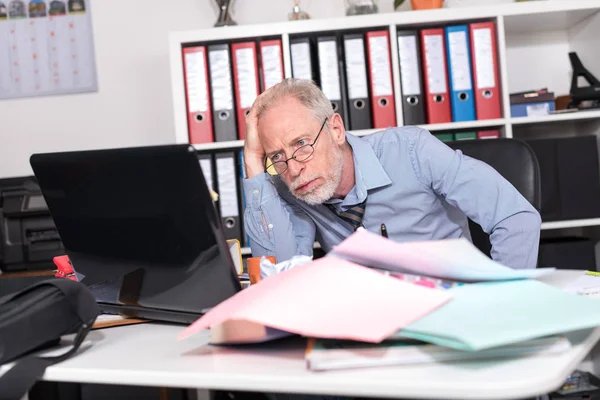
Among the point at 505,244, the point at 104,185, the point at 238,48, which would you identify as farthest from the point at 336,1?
the point at 104,185

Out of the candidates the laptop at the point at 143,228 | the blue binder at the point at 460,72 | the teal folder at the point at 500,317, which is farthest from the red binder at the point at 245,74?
the teal folder at the point at 500,317

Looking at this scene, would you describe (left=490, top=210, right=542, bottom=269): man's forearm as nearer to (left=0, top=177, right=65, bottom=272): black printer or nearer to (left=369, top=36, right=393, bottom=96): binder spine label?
(left=369, top=36, right=393, bottom=96): binder spine label

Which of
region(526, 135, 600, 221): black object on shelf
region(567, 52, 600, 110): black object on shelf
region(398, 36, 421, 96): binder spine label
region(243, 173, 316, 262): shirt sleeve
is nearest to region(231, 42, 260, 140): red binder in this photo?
region(398, 36, 421, 96): binder spine label

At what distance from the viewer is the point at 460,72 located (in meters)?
2.53

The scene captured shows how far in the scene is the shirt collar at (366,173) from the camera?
1.66 m

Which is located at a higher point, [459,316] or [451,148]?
[451,148]

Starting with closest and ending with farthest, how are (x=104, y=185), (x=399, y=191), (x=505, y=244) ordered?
(x=104, y=185), (x=505, y=244), (x=399, y=191)

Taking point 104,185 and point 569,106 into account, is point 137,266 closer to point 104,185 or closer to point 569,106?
point 104,185

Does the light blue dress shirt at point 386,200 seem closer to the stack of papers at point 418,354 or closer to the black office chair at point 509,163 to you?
the black office chair at point 509,163

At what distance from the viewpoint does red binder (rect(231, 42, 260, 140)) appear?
2.52 m

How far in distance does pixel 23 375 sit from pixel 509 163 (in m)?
1.23

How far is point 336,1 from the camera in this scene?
2861 millimetres

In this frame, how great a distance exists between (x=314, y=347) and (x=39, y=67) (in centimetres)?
257

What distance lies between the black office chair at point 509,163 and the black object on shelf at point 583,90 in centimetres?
110
